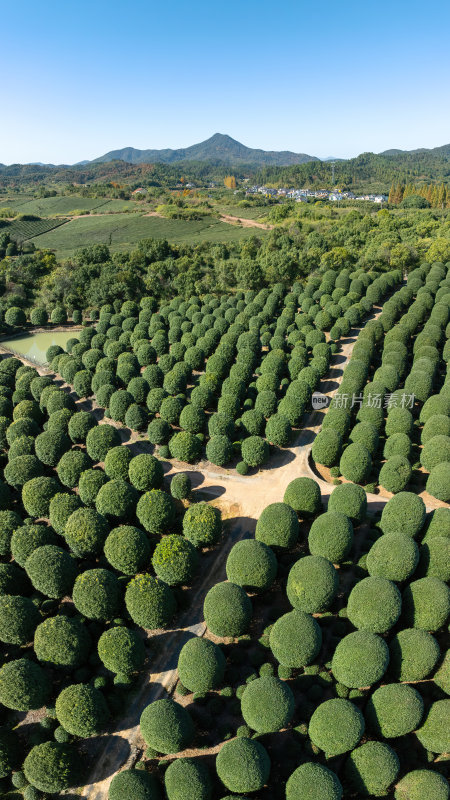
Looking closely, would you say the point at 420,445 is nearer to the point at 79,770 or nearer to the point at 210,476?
the point at 210,476

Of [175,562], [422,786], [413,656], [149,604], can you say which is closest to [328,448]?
[175,562]

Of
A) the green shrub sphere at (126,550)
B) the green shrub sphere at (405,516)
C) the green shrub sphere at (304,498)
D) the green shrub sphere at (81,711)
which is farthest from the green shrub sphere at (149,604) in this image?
the green shrub sphere at (405,516)

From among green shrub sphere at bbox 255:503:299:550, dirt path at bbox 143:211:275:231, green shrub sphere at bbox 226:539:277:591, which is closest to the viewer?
green shrub sphere at bbox 226:539:277:591

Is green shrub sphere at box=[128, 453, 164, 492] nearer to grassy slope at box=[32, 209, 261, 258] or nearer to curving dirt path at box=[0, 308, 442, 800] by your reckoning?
curving dirt path at box=[0, 308, 442, 800]

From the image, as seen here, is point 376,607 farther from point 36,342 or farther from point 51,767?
point 36,342

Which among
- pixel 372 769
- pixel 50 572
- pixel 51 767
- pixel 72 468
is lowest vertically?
pixel 51 767

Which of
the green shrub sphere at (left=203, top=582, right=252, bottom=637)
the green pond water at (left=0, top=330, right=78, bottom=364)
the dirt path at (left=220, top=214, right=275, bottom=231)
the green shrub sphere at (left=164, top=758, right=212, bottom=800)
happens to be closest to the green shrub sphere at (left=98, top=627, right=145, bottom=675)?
the green shrub sphere at (left=203, top=582, right=252, bottom=637)
